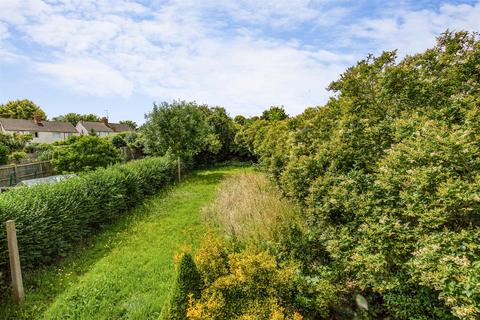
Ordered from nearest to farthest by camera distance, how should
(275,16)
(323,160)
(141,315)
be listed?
(141,315)
(323,160)
(275,16)

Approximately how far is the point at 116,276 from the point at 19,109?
75.7 meters

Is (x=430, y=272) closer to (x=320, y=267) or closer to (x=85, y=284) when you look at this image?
(x=320, y=267)

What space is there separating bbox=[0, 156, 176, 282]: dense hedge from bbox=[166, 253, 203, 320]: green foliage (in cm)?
424

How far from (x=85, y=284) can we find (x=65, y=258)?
188 centimetres

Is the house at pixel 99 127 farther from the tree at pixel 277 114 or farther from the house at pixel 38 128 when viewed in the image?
the tree at pixel 277 114

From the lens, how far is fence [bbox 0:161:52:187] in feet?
53.5

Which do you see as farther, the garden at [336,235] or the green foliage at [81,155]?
the green foliage at [81,155]

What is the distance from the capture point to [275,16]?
6.51 meters

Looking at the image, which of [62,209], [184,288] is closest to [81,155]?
[62,209]

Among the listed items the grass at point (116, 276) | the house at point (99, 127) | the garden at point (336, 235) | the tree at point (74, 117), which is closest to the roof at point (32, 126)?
the house at point (99, 127)

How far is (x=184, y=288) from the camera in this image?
3627 millimetres

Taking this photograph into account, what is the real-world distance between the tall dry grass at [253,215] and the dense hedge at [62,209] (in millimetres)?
3508

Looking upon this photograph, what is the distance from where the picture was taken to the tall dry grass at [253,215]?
18.6 feet

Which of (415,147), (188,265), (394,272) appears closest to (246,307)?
(188,265)
